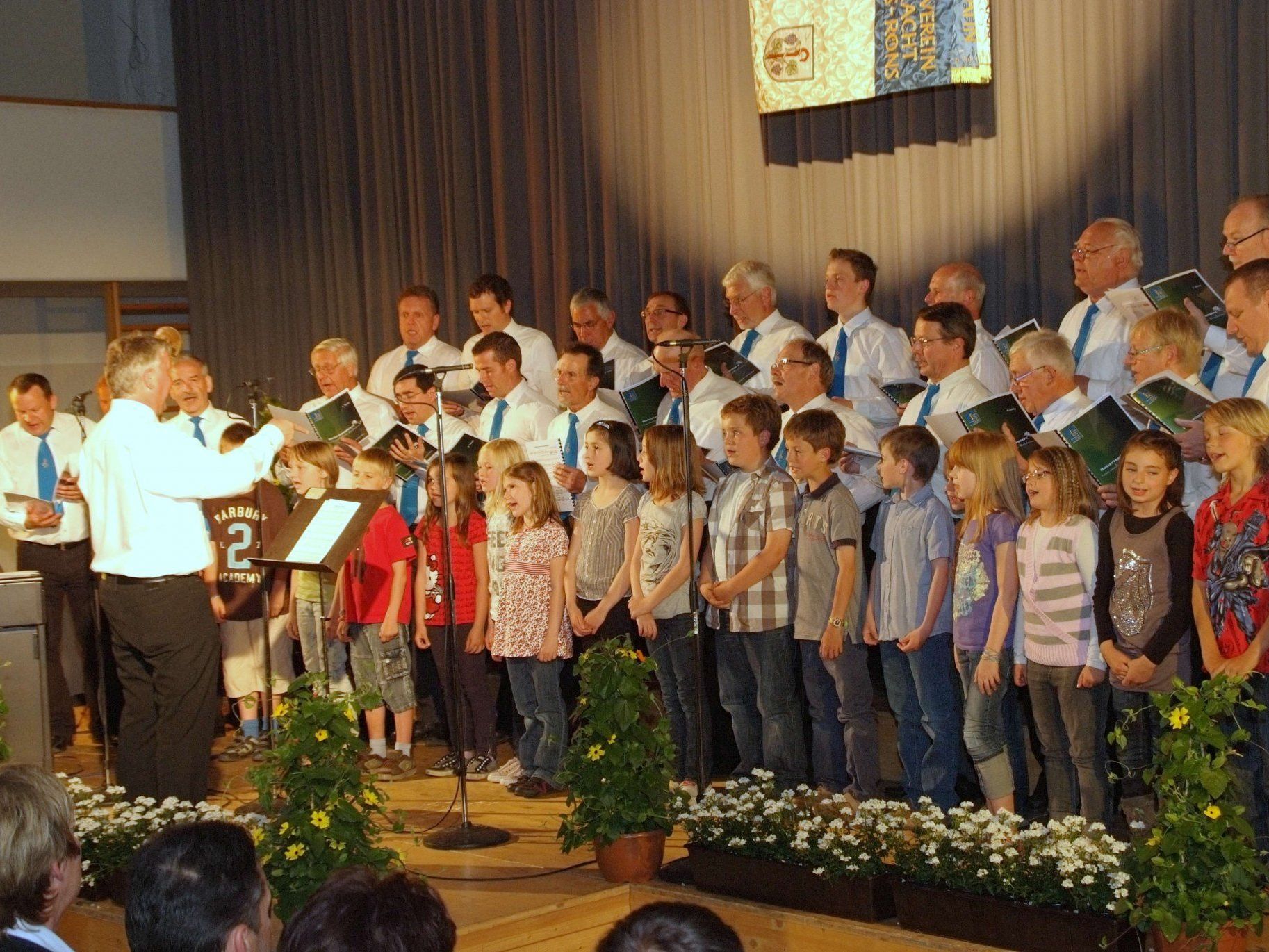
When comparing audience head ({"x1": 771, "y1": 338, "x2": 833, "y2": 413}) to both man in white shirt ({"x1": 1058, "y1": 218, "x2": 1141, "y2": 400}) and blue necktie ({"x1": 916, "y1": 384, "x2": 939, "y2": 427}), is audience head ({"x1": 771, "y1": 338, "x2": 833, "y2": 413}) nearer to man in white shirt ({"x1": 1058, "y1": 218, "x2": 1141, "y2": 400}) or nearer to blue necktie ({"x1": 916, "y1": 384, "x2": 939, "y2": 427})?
blue necktie ({"x1": 916, "y1": 384, "x2": 939, "y2": 427})

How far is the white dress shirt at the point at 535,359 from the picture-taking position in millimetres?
6832

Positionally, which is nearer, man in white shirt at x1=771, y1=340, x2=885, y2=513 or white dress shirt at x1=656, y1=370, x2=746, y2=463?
man in white shirt at x1=771, y1=340, x2=885, y2=513

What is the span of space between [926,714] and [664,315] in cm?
226

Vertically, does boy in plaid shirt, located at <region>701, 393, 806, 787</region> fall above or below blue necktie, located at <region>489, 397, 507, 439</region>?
below

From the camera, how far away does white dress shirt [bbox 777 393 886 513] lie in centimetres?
521

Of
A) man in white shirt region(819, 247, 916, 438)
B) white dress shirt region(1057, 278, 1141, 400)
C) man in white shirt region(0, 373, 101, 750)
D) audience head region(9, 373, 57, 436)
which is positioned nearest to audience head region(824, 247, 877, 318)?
man in white shirt region(819, 247, 916, 438)

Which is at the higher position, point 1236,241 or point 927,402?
point 1236,241

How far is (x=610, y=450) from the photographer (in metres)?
5.39

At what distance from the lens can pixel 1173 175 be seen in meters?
5.45

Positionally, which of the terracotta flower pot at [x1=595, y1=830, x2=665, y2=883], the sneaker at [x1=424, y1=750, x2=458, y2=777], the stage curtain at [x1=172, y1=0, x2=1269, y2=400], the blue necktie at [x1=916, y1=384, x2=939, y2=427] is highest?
the stage curtain at [x1=172, y1=0, x2=1269, y2=400]

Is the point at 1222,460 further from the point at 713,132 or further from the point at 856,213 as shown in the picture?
the point at 713,132

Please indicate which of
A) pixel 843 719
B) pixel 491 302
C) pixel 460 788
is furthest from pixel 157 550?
pixel 491 302

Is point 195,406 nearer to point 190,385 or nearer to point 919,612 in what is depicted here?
point 190,385

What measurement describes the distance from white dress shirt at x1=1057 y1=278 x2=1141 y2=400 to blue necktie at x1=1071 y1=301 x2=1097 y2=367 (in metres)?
0.02
